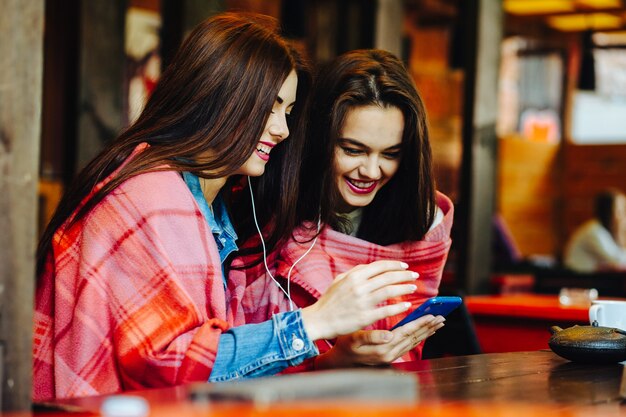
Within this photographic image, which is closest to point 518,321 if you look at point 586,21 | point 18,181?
point 18,181

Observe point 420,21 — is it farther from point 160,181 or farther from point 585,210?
point 160,181

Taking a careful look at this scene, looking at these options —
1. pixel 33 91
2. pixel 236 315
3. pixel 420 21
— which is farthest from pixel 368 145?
pixel 420 21

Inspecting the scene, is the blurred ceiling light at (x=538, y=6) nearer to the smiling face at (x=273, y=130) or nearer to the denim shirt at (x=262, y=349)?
the smiling face at (x=273, y=130)

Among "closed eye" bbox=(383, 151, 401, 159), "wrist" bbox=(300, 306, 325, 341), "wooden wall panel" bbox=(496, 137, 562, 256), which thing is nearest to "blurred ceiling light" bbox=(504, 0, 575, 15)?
"wooden wall panel" bbox=(496, 137, 562, 256)

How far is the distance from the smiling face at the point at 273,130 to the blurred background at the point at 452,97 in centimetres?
42

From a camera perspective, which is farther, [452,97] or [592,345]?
[452,97]

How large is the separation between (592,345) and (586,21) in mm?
9000

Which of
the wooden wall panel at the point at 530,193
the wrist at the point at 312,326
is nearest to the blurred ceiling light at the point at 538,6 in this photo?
the wooden wall panel at the point at 530,193

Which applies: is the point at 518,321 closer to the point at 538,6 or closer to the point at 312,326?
the point at 312,326

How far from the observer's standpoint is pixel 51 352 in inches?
83.1

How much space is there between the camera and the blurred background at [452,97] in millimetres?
1560

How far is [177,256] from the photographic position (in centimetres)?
205

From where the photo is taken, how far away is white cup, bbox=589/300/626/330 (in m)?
2.49

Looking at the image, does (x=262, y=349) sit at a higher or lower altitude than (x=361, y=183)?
lower
